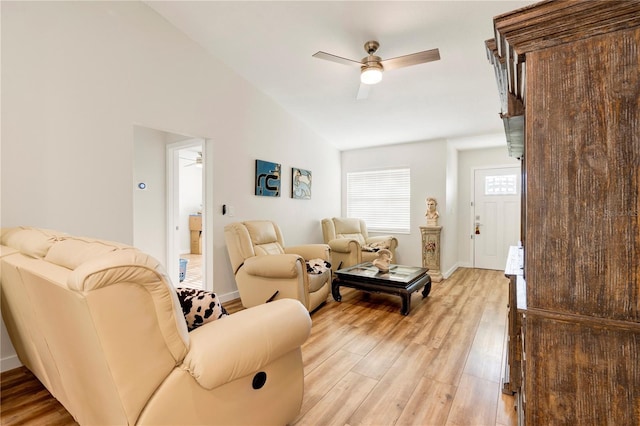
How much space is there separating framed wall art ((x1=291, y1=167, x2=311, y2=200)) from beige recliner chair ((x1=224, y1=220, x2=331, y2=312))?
963 mm

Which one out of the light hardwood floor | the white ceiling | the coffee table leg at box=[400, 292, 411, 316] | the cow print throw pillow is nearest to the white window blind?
the white ceiling

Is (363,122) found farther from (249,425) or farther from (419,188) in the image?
(249,425)

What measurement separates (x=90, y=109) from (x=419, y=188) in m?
4.49

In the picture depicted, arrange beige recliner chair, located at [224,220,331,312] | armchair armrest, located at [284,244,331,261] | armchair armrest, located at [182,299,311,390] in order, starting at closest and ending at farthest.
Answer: armchair armrest, located at [182,299,311,390]
beige recliner chair, located at [224,220,331,312]
armchair armrest, located at [284,244,331,261]

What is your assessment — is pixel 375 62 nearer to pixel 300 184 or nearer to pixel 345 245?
pixel 300 184

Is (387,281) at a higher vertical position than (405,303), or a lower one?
higher

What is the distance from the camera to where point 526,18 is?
644mm

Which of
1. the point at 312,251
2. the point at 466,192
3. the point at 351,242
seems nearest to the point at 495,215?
the point at 466,192

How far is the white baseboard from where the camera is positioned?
2143mm

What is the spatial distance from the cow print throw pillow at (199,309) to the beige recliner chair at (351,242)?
10.1ft

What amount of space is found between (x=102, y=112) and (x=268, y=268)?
2.01 m

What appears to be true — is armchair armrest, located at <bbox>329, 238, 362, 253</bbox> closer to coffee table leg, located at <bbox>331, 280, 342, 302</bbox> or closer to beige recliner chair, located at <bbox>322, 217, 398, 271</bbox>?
beige recliner chair, located at <bbox>322, 217, 398, 271</bbox>

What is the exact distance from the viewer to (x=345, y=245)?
4430mm

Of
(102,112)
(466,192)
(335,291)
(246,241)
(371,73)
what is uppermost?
(371,73)
